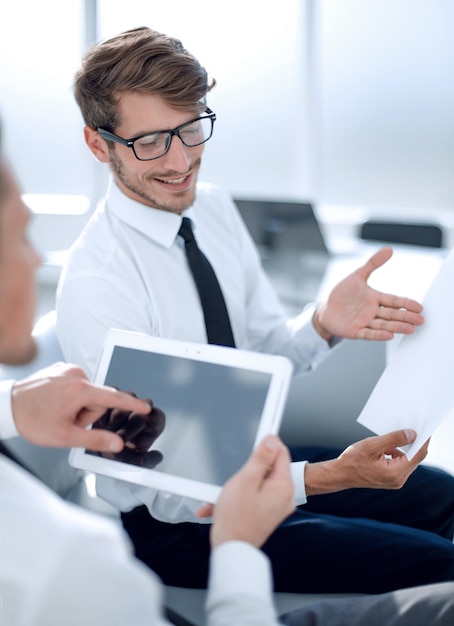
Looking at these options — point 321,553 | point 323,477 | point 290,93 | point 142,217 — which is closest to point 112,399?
point 323,477

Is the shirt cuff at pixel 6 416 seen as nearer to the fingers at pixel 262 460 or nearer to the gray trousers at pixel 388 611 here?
the fingers at pixel 262 460

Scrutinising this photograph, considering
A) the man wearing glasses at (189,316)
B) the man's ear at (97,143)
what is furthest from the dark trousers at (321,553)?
the man's ear at (97,143)

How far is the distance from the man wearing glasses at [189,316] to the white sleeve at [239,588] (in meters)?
0.42

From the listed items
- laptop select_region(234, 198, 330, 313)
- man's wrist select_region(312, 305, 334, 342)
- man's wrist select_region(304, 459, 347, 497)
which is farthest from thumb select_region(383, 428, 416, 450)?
laptop select_region(234, 198, 330, 313)

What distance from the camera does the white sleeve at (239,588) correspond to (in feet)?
2.46

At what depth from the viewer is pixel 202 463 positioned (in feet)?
3.34

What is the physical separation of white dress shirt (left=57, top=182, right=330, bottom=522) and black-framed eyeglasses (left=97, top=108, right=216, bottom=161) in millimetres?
112

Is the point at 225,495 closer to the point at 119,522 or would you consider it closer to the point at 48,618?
the point at 48,618

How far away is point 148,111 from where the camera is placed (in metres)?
1.55

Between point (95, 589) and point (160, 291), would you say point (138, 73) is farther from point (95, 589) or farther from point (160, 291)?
point (95, 589)

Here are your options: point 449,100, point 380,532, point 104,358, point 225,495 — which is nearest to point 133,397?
point 104,358

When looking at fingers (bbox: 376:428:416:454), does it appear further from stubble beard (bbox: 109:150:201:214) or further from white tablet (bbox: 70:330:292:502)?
stubble beard (bbox: 109:150:201:214)

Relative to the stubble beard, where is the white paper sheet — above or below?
below

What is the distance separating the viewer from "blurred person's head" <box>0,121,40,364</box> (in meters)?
0.68
